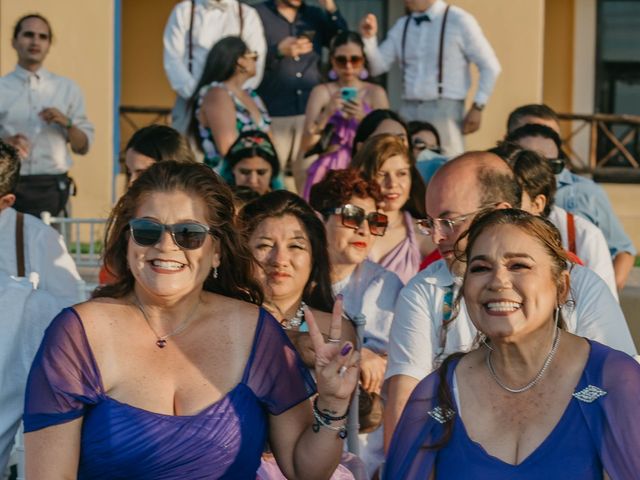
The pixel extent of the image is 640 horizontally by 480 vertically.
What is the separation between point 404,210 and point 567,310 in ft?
6.90

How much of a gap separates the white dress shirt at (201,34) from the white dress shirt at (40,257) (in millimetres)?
3036

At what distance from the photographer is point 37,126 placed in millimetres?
8688

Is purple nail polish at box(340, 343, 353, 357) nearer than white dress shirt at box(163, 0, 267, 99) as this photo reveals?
Yes

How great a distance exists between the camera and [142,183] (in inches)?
150

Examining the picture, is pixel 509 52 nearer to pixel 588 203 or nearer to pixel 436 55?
pixel 436 55

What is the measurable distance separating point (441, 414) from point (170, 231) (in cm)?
90

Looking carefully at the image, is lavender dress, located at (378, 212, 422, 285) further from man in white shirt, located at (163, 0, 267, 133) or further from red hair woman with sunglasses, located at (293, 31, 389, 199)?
man in white shirt, located at (163, 0, 267, 133)

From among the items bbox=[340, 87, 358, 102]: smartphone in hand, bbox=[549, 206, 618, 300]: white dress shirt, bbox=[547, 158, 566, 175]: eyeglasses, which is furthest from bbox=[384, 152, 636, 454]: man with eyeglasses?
bbox=[340, 87, 358, 102]: smartphone in hand

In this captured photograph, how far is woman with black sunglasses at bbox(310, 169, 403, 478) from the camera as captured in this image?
538cm

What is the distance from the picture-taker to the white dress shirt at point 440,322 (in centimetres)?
432

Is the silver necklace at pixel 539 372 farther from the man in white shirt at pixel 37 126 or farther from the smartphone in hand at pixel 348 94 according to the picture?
the man in white shirt at pixel 37 126

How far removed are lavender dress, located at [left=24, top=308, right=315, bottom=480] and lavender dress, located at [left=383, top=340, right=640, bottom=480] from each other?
46 centimetres

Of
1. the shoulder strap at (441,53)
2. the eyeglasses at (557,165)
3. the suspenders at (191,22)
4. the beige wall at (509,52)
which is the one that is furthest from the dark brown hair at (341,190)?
the beige wall at (509,52)

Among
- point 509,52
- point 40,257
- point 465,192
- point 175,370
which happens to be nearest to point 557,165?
point 465,192
